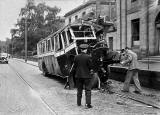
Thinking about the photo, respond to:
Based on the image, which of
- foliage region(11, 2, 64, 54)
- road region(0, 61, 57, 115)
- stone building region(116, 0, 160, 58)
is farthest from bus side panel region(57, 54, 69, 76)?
foliage region(11, 2, 64, 54)

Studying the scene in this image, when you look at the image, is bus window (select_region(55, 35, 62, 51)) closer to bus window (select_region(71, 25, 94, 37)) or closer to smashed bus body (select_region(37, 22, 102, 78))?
smashed bus body (select_region(37, 22, 102, 78))

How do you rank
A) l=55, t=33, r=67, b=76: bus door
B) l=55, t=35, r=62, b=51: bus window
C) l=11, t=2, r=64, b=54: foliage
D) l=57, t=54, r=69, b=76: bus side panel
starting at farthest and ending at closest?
l=11, t=2, r=64, b=54: foliage → l=55, t=35, r=62, b=51: bus window → l=55, t=33, r=67, b=76: bus door → l=57, t=54, r=69, b=76: bus side panel

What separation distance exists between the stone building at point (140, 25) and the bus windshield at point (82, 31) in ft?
24.9

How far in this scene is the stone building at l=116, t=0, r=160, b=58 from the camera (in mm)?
21750

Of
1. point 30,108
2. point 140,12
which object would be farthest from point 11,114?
point 140,12

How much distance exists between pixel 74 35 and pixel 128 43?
12814 millimetres

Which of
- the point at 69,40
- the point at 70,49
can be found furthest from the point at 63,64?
the point at 70,49

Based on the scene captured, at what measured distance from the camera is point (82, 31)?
13531mm

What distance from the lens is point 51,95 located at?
10789mm

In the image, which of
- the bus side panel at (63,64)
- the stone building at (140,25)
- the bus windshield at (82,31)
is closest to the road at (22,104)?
the bus side panel at (63,64)

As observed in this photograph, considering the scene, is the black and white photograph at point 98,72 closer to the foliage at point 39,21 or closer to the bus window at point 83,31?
the bus window at point 83,31

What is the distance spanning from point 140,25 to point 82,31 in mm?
10988

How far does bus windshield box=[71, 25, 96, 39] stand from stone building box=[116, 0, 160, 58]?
24.9 ft

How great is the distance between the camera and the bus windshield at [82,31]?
44.1 ft
